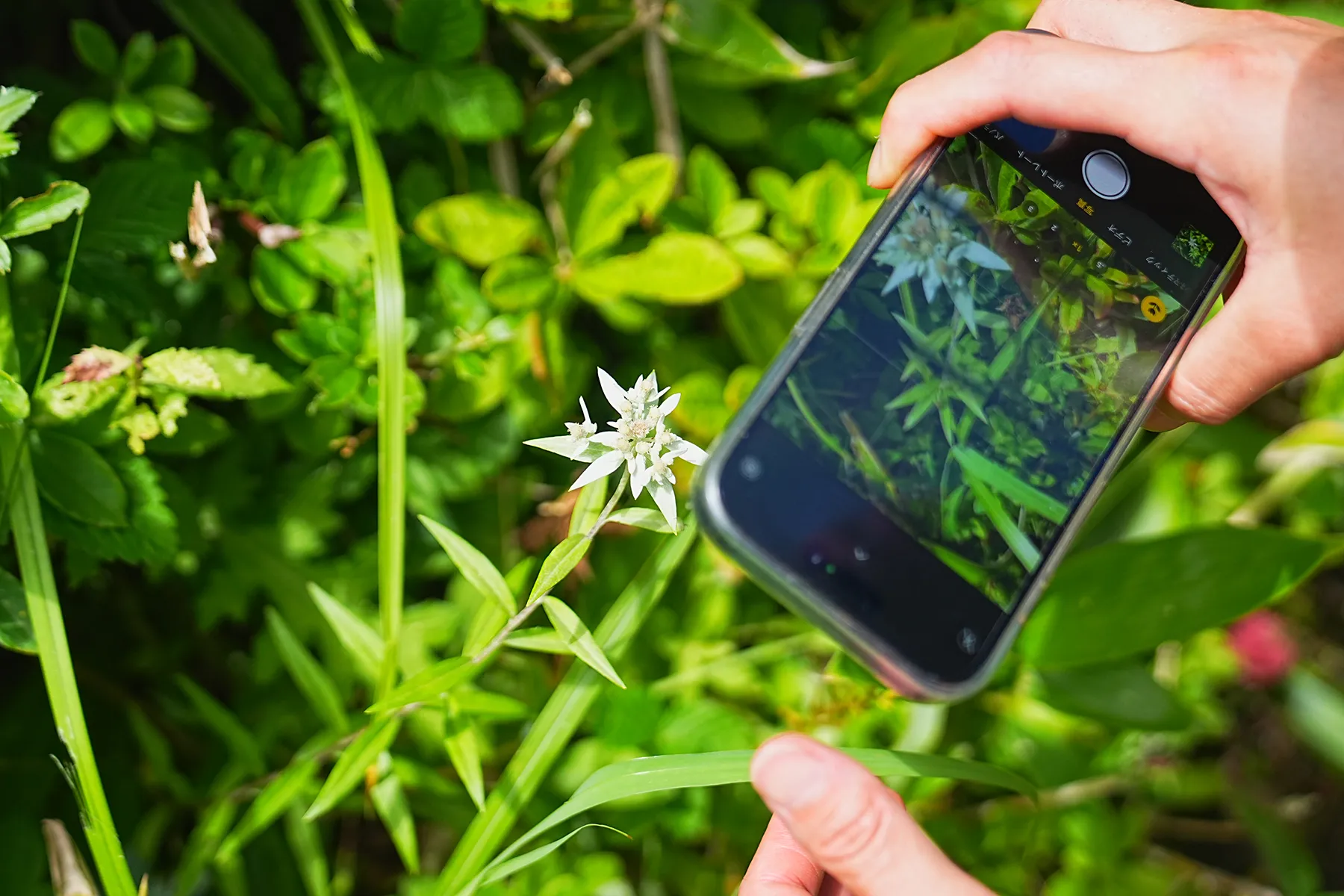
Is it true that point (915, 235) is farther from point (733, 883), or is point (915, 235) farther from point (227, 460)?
point (733, 883)

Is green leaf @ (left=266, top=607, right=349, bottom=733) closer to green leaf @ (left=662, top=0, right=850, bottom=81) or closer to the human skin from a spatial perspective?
the human skin

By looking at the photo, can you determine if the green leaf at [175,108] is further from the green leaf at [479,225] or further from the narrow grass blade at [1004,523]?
the narrow grass blade at [1004,523]

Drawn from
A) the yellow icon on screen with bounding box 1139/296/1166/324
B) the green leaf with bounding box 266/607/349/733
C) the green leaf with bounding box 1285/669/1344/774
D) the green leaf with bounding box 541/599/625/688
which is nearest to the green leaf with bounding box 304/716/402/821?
the green leaf with bounding box 266/607/349/733

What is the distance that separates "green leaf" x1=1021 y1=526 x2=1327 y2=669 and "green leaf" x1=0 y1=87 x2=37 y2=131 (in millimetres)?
1137

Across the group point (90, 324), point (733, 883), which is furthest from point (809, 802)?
point (90, 324)

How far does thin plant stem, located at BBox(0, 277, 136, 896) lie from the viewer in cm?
72

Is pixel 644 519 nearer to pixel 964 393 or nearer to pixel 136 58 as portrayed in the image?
pixel 964 393

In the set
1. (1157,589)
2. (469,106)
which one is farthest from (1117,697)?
(469,106)

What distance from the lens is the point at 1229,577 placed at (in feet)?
3.47

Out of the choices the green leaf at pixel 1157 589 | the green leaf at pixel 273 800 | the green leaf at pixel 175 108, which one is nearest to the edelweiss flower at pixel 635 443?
the green leaf at pixel 273 800

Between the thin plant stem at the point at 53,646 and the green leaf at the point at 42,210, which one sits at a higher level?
the green leaf at the point at 42,210

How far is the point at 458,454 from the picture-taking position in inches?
42.8

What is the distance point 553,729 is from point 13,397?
20.7 inches

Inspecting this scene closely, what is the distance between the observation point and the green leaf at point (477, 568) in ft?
2.41
